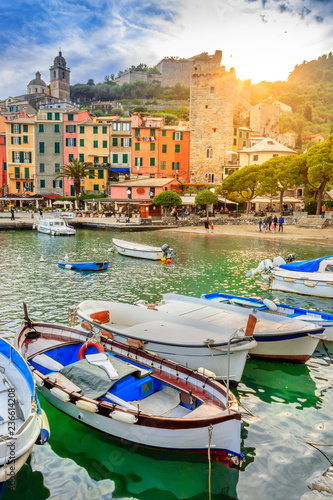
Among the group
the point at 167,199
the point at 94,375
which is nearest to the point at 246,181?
the point at 167,199

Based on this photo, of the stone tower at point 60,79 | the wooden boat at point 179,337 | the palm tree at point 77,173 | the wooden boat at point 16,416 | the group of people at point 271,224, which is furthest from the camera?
the stone tower at point 60,79

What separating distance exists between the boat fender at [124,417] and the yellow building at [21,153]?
70435 millimetres

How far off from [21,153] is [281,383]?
71021 millimetres

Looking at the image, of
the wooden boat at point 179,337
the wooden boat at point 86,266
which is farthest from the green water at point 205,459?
the wooden boat at point 86,266

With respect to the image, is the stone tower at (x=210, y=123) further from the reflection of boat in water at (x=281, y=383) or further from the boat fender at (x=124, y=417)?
the boat fender at (x=124, y=417)

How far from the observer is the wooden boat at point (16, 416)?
18.3ft

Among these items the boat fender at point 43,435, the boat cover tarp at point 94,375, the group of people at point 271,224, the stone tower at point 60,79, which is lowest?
the boat fender at point 43,435

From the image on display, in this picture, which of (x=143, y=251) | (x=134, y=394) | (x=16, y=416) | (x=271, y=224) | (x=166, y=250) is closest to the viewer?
(x=16, y=416)

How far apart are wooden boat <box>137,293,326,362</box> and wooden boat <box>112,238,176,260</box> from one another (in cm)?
1641

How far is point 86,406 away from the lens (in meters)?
7.25

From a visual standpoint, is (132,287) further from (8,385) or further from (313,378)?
(8,385)

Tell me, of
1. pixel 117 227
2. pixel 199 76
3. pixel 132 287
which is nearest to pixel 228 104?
pixel 199 76

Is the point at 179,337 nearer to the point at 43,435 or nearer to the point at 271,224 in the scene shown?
the point at 43,435

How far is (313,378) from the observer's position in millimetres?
10766
